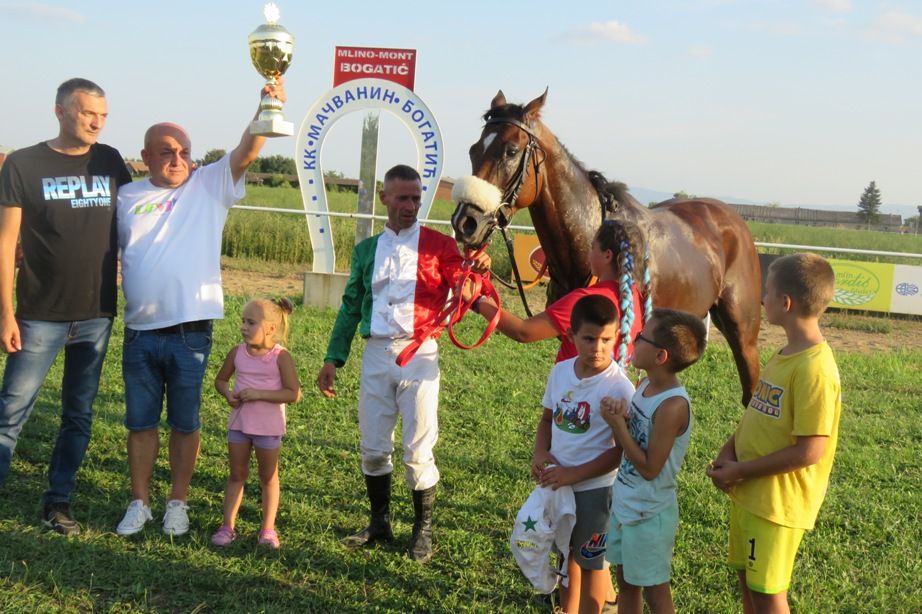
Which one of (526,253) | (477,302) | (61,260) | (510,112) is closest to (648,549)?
(477,302)

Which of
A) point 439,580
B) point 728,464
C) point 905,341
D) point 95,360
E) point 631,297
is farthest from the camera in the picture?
point 905,341

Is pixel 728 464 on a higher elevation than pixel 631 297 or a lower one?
lower

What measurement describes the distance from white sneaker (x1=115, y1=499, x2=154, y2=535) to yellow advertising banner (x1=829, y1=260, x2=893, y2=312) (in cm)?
1112

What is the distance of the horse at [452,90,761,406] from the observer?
12.4ft

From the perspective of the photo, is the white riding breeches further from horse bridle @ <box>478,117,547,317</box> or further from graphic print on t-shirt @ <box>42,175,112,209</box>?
graphic print on t-shirt @ <box>42,175,112,209</box>

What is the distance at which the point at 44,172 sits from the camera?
370cm

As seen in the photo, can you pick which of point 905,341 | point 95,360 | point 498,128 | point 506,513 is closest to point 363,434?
point 506,513

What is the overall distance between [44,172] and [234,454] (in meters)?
1.55

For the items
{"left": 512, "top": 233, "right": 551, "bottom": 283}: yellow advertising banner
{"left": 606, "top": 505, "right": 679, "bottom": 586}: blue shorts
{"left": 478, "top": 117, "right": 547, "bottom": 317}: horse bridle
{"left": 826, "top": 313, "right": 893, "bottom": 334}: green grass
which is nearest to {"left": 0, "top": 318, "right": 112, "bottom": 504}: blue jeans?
{"left": 478, "top": 117, "right": 547, "bottom": 317}: horse bridle

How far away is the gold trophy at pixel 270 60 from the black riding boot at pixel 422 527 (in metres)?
1.77

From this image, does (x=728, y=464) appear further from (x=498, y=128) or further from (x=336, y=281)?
(x=336, y=281)

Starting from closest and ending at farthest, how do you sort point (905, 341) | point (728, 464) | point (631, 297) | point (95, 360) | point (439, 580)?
point (728, 464) < point (631, 297) < point (439, 580) < point (95, 360) < point (905, 341)

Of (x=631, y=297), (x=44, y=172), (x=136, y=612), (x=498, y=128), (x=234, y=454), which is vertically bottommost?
(x=136, y=612)

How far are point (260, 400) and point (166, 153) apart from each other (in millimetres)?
1235
